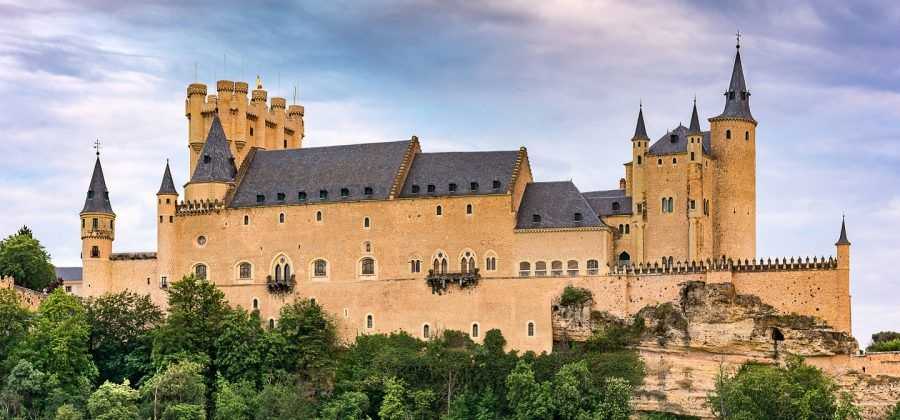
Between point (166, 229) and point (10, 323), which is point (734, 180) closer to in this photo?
point (166, 229)

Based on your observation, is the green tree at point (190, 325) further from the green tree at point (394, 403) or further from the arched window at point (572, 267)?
the arched window at point (572, 267)

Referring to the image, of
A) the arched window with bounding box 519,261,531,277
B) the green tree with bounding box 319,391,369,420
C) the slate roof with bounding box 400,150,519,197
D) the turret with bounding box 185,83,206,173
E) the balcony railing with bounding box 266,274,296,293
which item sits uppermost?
the turret with bounding box 185,83,206,173

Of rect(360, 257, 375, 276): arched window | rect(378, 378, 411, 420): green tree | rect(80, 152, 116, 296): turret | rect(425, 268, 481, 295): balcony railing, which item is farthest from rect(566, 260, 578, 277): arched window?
rect(80, 152, 116, 296): turret

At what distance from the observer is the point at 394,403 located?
99312 millimetres

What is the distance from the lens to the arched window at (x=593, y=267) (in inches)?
4001

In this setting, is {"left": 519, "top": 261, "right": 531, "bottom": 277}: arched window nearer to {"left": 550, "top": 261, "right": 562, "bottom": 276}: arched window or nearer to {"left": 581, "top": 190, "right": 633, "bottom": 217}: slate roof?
{"left": 550, "top": 261, "right": 562, "bottom": 276}: arched window

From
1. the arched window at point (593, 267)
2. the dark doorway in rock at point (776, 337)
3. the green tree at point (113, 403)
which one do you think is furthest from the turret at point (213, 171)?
the dark doorway in rock at point (776, 337)

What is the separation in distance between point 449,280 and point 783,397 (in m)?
21.4

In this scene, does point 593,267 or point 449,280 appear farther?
point 449,280

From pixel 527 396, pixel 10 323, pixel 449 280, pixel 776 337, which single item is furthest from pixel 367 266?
pixel 776 337

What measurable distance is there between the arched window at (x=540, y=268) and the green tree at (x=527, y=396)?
6402 millimetres

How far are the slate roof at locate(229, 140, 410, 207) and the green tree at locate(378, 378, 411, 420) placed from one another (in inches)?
489

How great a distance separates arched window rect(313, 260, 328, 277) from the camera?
106950 mm

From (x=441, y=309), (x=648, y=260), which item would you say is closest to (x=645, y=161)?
(x=648, y=260)
